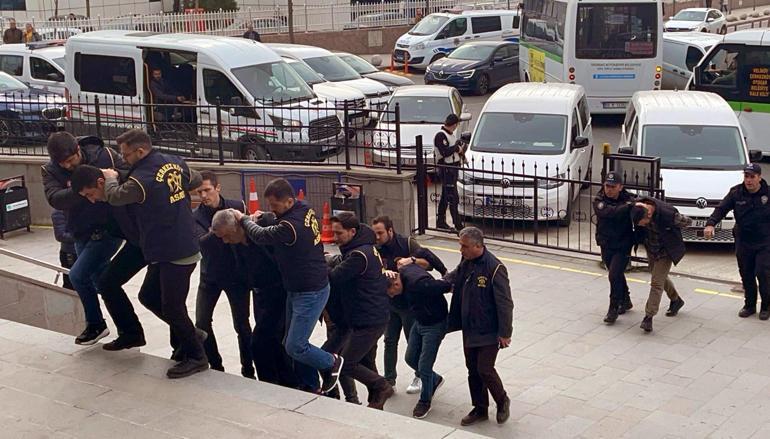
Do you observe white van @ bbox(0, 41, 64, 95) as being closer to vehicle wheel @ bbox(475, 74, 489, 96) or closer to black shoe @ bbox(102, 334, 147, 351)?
vehicle wheel @ bbox(475, 74, 489, 96)

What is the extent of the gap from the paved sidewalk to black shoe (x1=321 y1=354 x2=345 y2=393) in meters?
1.10

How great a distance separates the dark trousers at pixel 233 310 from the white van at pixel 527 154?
5980 mm

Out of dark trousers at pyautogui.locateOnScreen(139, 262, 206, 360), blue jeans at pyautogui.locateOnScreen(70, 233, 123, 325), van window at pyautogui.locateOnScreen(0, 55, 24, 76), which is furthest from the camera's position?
van window at pyautogui.locateOnScreen(0, 55, 24, 76)

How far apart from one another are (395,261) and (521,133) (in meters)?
7.96

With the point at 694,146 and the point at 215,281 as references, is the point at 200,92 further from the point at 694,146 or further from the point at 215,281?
the point at 215,281

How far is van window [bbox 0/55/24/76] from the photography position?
24062 mm

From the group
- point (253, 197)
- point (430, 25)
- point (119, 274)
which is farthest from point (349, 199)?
point (430, 25)

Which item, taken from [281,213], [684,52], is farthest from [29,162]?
[684,52]

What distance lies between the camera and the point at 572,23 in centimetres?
2405

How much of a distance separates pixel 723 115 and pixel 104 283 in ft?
35.1

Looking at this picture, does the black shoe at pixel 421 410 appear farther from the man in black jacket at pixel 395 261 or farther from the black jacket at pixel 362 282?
the black jacket at pixel 362 282

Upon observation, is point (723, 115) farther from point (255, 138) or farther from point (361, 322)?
point (361, 322)

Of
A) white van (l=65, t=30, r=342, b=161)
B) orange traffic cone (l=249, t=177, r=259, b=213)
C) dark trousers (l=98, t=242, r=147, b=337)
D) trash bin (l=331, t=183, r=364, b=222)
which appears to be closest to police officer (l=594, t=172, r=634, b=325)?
trash bin (l=331, t=183, r=364, b=222)

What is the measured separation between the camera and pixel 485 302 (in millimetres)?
8383
